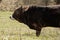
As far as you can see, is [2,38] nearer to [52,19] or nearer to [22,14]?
[22,14]

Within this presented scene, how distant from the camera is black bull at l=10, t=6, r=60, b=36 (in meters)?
9.20

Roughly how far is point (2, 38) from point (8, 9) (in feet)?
39.2

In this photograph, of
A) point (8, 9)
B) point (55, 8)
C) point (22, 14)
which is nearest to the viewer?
point (55, 8)

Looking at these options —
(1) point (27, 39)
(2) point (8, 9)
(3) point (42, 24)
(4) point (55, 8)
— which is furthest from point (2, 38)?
(2) point (8, 9)

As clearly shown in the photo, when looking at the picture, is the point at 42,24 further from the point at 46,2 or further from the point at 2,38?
the point at 46,2

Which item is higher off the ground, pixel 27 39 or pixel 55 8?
pixel 55 8

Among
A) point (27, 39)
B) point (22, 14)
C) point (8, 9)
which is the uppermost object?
point (22, 14)

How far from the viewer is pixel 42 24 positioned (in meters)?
9.59

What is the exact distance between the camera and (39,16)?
31.4 ft

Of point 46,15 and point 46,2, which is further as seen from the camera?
point 46,2

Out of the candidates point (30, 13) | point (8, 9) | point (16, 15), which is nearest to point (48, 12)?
point (30, 13)

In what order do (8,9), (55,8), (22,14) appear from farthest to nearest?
1. (8,9)
2. (22,14)
3. (55,8)

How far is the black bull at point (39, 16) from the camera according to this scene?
362 inches

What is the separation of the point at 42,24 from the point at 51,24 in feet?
1.30
